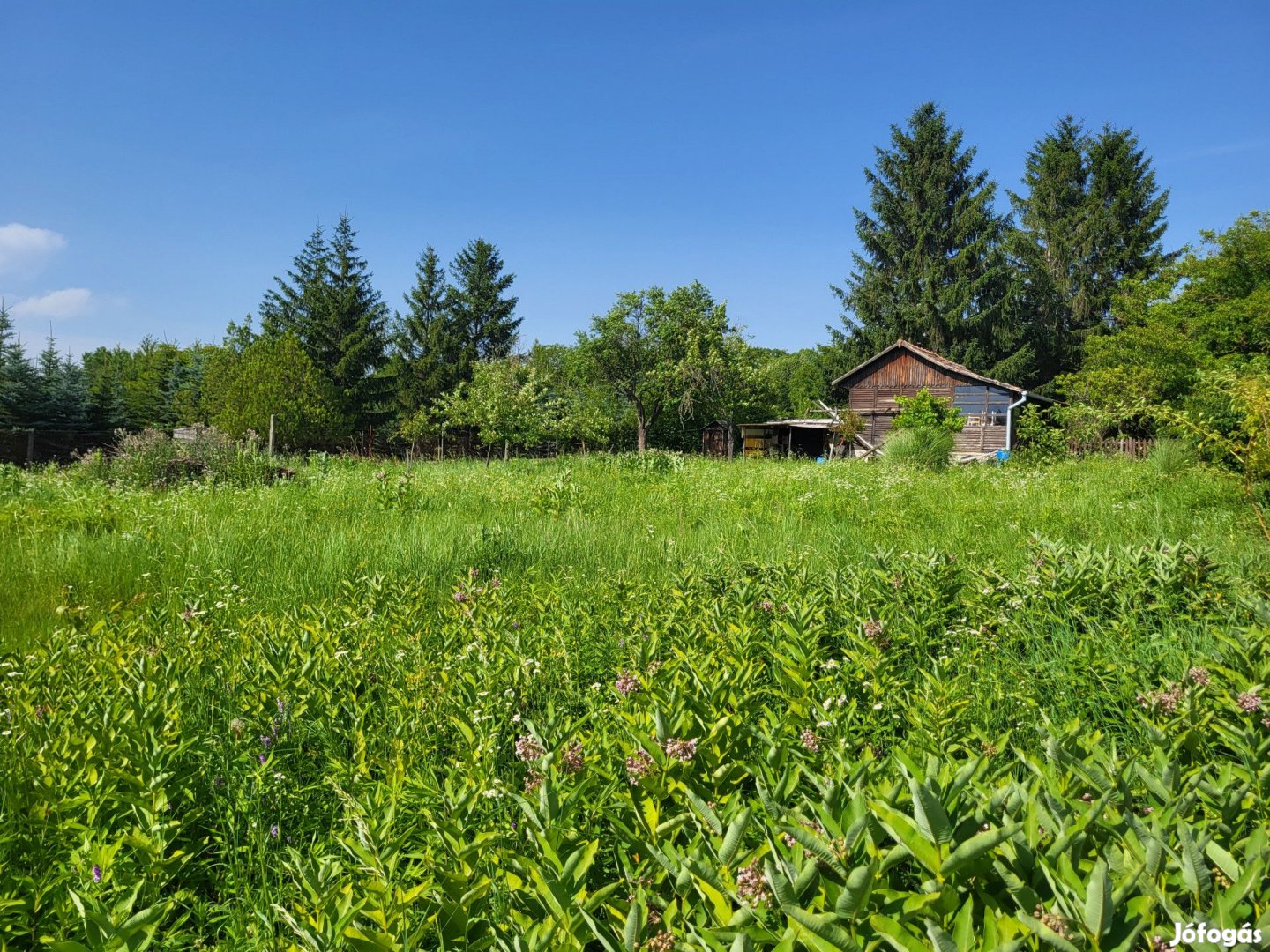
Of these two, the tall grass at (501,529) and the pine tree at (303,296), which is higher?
the pine tree at (303,296)

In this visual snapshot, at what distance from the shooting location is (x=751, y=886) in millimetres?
1127

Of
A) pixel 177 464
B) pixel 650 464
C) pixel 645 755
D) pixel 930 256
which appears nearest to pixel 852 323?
pixel 930 256

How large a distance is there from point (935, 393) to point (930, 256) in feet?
37.9

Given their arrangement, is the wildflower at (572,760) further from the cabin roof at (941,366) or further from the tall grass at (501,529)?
the cabin roof at (941,366)

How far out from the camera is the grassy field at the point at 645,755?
3.54ft

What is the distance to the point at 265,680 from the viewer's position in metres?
2.43

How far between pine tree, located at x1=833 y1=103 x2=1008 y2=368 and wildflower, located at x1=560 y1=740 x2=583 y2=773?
42839 millimetres

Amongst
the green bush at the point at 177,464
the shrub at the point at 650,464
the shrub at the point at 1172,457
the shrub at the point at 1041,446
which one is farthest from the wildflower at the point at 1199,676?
the shrub at the point at 1041,446

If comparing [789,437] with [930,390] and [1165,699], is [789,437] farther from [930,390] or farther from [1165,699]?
[1165,699]

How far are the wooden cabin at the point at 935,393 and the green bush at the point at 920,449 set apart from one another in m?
11.6

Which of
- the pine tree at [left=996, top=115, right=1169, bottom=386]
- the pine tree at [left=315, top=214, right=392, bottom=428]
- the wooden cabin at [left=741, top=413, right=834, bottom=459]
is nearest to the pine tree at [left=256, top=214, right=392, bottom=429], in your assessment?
the pine tree at [left=315, top=214, right=392, bottom=428]

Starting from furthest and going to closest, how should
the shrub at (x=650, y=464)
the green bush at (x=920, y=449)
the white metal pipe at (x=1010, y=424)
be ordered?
1. the white metal pipe at (x=1010, y=424)
2. the green bush at (x=920, y=449)
3. the shrub at (x=650, y=464)

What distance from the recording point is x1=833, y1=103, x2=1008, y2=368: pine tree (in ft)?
132

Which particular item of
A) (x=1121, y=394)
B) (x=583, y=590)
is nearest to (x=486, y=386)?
(x=1121, y=394)
